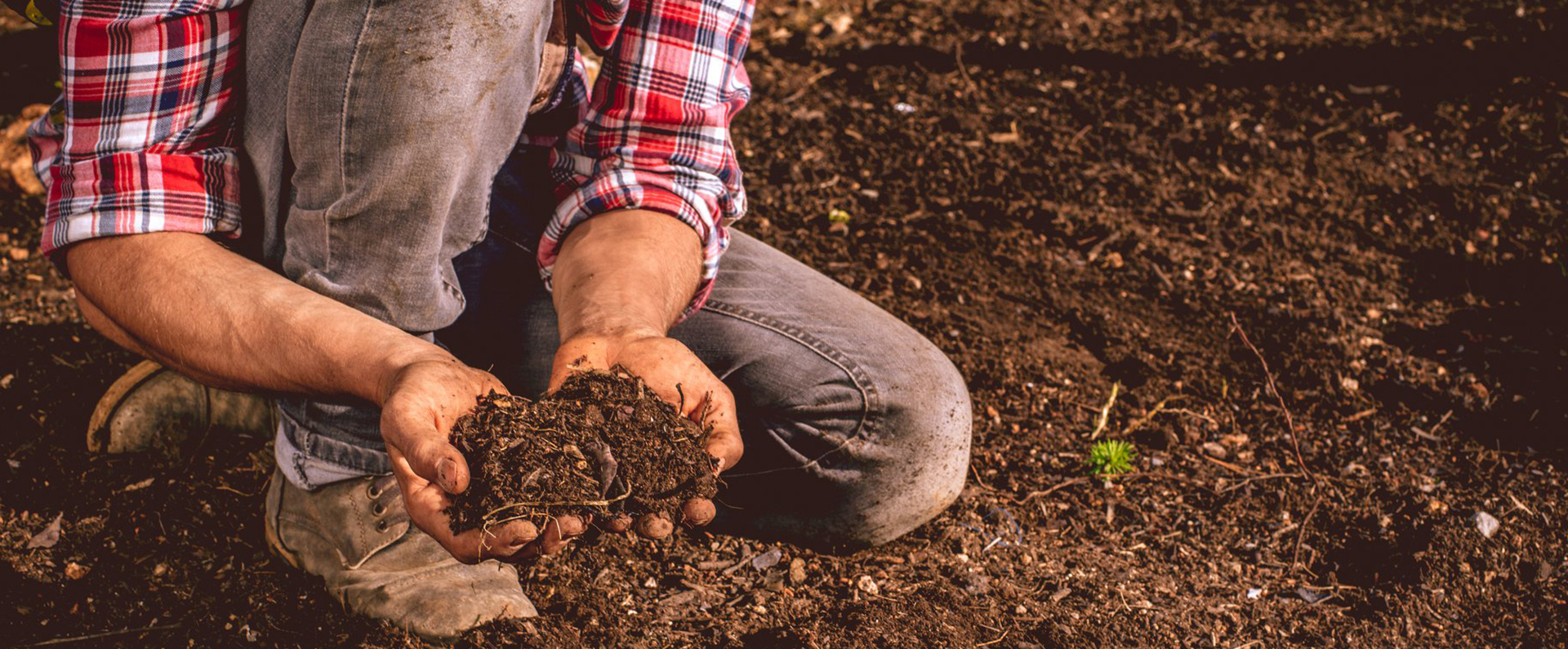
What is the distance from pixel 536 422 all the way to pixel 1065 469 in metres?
1.41

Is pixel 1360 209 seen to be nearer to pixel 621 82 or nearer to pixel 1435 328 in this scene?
pixel 1435 328

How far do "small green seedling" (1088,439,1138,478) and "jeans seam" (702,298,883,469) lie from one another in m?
0.65

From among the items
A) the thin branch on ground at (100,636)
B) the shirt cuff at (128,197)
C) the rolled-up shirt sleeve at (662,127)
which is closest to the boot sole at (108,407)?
the thin branch on ground at (100,636)

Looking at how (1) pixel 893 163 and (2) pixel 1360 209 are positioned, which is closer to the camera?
(2) pixel 1360 209

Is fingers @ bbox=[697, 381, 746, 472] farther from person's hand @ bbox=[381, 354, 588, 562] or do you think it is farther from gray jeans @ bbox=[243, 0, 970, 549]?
gray jeans @ bbox=[243, 0, 970, 549]

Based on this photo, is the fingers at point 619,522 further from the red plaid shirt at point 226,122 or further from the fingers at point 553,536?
the red plaid shirt at point 226,122

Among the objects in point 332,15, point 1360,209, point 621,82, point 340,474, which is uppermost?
point 332,15

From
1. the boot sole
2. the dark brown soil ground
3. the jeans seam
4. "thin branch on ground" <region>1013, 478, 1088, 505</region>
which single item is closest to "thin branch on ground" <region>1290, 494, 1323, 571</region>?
the dark brown soil ground

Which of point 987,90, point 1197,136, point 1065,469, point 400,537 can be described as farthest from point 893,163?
point 400,537

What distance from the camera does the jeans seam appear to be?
2.13 meters

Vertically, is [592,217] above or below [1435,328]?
above

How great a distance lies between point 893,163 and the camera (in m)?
3.56

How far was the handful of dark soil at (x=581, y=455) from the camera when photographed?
1499 millimetres

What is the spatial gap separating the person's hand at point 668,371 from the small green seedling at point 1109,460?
1.10 m
